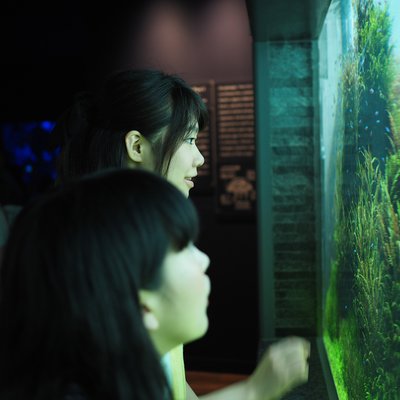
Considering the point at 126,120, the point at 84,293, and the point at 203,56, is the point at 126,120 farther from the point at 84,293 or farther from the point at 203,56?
the point at 203,56

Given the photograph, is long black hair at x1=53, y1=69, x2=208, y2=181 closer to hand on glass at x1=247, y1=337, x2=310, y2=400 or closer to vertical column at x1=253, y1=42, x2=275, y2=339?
hand on glass at x1=247, y1=337, x2=310, y2=400

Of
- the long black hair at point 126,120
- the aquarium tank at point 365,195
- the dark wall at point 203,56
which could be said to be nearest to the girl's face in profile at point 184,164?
the long black hair at point 126,120

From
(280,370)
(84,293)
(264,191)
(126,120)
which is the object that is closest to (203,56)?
(264,191)

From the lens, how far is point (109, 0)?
5.07 meters

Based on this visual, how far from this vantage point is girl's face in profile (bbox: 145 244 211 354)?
99cm

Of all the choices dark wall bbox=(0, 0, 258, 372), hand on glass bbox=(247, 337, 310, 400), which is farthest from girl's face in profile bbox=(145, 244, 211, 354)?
dark wall bbox=(0, 0, 258, 372)

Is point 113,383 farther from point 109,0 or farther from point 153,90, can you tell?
point 109,0

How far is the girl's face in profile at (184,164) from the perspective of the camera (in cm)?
174

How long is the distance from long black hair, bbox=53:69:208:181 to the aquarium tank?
19.7 inches

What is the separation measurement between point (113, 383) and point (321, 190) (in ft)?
7.51

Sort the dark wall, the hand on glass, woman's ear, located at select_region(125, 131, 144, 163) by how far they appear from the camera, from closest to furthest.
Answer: the hand on glass → woman's ear, located at select_region(125, 131, 144, 163) → the dark wall

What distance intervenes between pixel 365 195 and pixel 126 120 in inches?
27.2

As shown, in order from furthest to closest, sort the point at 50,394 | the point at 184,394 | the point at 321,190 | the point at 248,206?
the point at 248,206, the point at 321,190, the point at 184,394, the point at 50,394

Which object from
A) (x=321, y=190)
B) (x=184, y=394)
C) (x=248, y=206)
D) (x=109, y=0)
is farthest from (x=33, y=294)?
(x=109, y=0)
